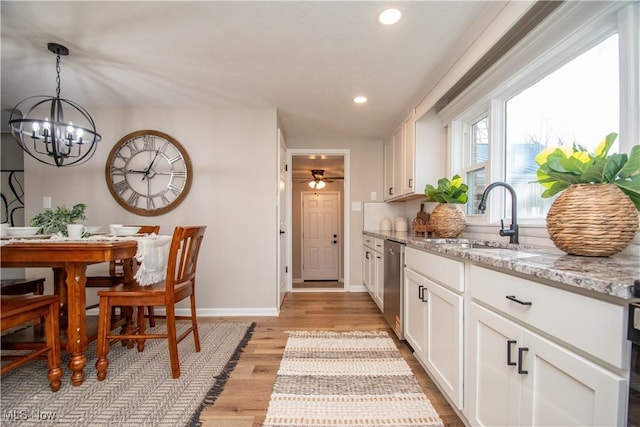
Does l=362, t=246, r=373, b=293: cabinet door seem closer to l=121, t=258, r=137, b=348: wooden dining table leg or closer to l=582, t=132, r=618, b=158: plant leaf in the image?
l=121, t=258, r=137, b=348: wooden dining table leg

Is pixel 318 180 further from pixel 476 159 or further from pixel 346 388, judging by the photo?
pixel 346 388

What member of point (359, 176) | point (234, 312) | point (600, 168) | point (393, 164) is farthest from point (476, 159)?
point (234, 312)

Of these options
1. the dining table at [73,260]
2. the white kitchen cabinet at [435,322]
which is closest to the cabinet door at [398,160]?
the white kitchen cabinet at [435,322]

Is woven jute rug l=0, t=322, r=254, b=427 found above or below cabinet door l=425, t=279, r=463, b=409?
below

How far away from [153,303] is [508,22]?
2.61 metres

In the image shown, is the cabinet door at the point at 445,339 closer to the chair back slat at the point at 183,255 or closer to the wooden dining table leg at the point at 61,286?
the chair back slat at the point at 183,255

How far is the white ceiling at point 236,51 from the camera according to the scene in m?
1.60

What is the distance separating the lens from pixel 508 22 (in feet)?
4.85

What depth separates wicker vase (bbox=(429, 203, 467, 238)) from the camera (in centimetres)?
205

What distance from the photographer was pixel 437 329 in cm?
158

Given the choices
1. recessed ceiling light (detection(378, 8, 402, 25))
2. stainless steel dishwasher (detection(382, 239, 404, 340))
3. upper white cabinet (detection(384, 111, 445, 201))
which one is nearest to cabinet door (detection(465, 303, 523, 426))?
stainless steel dishwasher (detection(382, 239, 404, 340))

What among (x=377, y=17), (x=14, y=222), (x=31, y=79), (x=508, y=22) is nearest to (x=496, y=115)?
(x=508, y=22)

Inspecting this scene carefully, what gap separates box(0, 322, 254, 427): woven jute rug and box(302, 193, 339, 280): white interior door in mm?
3496

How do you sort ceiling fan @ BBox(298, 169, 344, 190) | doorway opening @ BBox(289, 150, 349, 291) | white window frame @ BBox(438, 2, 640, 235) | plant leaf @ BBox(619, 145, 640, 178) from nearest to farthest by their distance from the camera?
plant leaf @ BBox(619, 145, 640, 178)
white window frame @ BBox(438, 2, 640, 235)
ceiling fan @ BBox(298, 169, 344, 190)
doorway opening @ BBox(289, 150, 349, 291)
